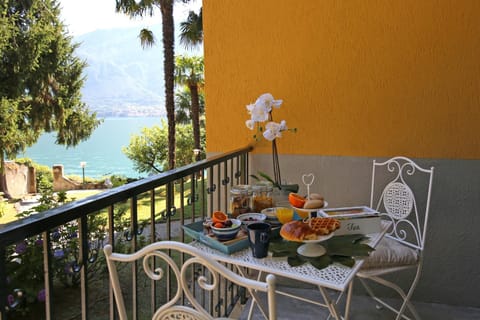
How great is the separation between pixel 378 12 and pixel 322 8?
0.38 meters

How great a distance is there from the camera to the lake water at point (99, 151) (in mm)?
17237

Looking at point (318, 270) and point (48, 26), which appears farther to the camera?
point (48, 26)

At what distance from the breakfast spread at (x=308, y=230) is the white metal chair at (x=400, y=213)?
2.48 feet

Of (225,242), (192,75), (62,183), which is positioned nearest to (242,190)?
(225,242)

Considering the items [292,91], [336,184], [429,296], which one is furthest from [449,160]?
[292,91]

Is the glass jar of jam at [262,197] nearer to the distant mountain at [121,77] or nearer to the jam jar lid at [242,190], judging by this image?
the jam jar lid at [242,190]

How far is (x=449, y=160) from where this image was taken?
2635mm

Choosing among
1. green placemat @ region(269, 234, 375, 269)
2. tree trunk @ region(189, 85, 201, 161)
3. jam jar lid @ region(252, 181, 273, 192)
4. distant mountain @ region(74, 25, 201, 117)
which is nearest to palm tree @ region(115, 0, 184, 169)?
tree trunk @ region(189, 85, 201, 161)

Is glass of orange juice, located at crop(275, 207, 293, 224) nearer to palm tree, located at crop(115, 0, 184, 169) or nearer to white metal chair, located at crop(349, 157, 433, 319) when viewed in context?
white metal chair, located at crop(349, 157, 433, 319)

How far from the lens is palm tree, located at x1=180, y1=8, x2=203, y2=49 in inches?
401

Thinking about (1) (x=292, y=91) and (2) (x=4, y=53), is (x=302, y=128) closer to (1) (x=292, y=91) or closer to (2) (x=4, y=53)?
(1) (x=292, y=91)

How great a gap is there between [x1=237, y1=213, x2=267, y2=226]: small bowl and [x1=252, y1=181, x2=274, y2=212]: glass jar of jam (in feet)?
0.43

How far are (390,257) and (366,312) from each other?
73 cm

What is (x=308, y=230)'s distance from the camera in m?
1.36
